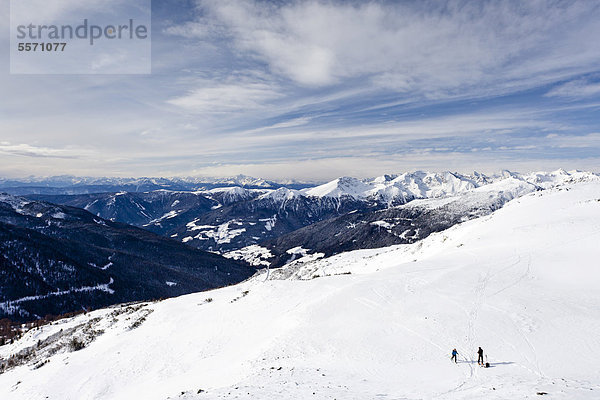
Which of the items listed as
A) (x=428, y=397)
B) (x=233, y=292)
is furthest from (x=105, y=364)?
(x=428, y=397)

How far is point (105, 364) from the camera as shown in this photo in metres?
35.4

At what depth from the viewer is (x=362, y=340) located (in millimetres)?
29062

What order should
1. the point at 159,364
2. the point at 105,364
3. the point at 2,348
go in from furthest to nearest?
the point at 2,348 → the point at 105,364 → the point at 159,364

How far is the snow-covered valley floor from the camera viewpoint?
21.3 meters

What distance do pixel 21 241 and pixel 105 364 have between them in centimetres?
21151

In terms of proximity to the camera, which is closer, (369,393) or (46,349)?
(369,393)

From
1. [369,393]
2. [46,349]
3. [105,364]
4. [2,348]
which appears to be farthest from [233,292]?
[2,348]

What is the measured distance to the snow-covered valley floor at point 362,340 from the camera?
21281 mm

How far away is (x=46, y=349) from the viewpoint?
156ft

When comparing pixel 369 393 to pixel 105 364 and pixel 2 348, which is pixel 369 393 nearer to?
pixel 105 364

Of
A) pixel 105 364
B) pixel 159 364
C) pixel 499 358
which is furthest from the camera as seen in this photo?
pixel 105 364

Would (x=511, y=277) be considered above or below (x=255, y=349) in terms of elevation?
above

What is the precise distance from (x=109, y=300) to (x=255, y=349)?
615ft

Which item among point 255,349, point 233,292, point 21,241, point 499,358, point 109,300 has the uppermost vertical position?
point 499,358
